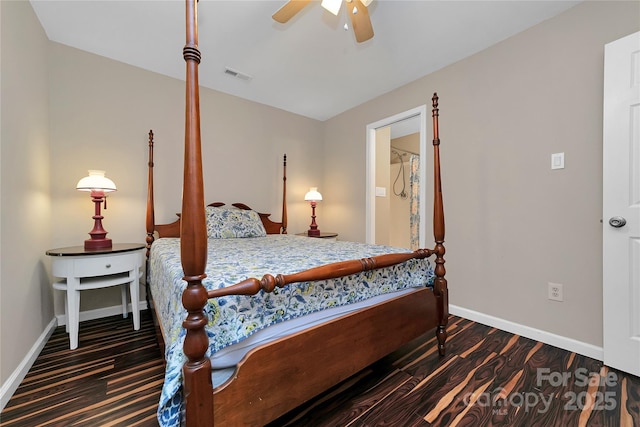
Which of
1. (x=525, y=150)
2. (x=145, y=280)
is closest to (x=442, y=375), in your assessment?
(x=525, y=150)

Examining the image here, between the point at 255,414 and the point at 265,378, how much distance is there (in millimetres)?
128

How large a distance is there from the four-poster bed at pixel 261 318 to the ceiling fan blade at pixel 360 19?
1.16 metres

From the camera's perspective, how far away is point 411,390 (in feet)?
4.81

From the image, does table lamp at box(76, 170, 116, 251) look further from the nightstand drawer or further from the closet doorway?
the closet doorway

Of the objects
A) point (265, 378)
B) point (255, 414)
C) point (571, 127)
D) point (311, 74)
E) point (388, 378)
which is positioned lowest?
point (388, 378)

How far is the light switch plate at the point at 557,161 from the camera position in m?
1.93

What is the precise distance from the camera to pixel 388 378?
61.9 inches

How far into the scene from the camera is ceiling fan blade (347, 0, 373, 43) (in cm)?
165

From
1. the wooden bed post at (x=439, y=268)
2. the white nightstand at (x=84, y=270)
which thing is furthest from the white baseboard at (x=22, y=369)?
the wooden bed post at (x=439, y=268)

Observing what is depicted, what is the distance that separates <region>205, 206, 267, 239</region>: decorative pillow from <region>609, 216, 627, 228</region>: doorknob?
2766 millimetres

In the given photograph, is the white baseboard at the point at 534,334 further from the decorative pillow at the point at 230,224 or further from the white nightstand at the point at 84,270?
the white nightstand at the point at 84,270

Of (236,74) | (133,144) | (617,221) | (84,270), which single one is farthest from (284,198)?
(617,221)

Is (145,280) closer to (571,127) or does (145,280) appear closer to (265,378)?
(265,378)

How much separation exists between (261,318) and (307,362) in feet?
0.95
